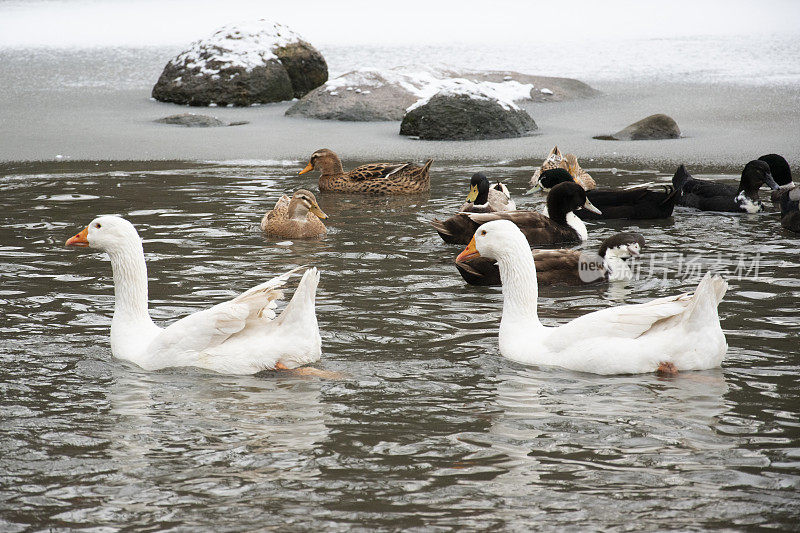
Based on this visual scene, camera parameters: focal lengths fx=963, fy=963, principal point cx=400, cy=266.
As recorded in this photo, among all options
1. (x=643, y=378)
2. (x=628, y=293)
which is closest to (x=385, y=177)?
(x=628, y=293)

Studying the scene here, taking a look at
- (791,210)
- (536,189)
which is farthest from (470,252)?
(536,189)

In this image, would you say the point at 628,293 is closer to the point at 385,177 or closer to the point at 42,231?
the point at 385,177

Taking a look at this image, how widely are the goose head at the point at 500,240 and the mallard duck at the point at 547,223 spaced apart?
273 cm

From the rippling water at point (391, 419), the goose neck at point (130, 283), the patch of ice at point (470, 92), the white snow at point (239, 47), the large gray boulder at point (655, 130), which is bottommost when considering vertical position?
the rippling water at point (391, 419)

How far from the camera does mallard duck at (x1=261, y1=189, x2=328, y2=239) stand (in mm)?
10164

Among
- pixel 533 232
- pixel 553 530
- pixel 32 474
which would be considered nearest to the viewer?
pixel 553 530

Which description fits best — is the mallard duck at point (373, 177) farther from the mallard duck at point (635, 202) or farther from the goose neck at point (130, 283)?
the goose neck at point (130, 283)

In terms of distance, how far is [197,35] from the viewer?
3350 centimetres

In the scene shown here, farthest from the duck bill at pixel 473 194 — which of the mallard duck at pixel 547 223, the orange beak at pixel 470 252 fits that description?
the orange beak at pixel 470 252

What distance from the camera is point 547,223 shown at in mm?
9906

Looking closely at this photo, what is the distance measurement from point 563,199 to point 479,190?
4.32ft

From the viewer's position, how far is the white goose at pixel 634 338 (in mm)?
5828

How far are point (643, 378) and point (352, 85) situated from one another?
13239mm

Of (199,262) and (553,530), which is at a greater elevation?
(199,262)
